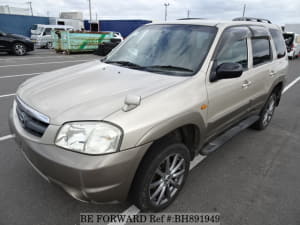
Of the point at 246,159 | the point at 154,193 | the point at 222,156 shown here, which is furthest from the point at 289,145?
the point at 154,193

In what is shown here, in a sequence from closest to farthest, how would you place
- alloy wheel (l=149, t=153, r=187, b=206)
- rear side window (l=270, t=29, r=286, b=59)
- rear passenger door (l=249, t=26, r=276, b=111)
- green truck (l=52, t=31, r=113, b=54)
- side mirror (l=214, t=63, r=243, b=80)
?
alloy wheel (l=149, t=153, r=187, b=206)
side mirror (l=214, t=63, r=243, b=80)
rear passenger door (l=249, t=26, r=276, b=111)
rear side window (l=270, t=29, r=286, b=59)
green truck (l=52, t=31, r=113, b=54)

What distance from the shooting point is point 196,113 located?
7.59ft

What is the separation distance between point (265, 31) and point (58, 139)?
361 centimetres

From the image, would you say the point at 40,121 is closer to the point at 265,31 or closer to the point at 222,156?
the point at 222,156

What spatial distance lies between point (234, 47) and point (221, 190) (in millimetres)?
1777

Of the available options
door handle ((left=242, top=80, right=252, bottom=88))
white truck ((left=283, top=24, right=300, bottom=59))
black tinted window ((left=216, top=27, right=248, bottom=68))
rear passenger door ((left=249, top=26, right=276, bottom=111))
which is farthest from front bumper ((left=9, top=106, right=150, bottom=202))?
white truck ((left=283, top=24, right=300, bottom=59))

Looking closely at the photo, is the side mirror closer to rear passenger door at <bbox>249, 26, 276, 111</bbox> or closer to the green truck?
rear passenger door at <bbox>249, 26, 276, 111</bbox>

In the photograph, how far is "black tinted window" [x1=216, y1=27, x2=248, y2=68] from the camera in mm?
2734

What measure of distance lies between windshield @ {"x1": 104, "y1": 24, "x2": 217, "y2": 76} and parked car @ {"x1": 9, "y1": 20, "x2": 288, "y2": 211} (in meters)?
0.01

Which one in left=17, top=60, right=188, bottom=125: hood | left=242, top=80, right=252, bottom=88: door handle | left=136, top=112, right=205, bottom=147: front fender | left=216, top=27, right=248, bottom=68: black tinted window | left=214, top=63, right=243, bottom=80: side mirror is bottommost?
left=136, top=112, right=205, bottom=147: front fender

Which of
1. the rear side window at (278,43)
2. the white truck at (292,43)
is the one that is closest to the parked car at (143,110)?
the rear side window at (278,43)

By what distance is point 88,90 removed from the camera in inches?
87.4

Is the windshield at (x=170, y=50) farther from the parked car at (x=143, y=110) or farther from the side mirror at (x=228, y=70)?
the side mirror at (x=228, y=70)

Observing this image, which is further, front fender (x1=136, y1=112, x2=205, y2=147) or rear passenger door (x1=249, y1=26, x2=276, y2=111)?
rear passenger door (x1=249, y1=26, x2=276, y2=111)
